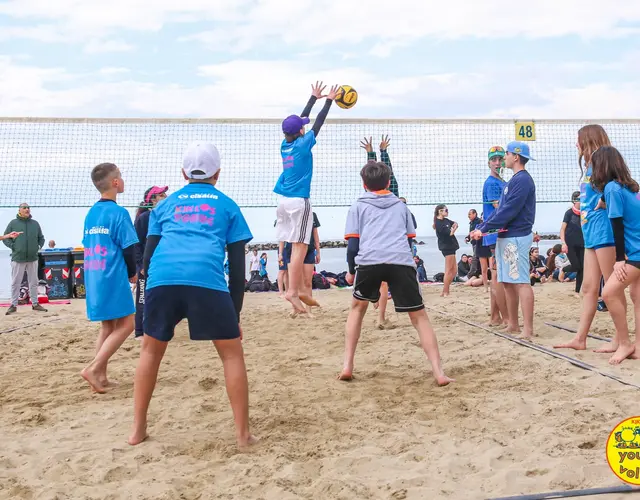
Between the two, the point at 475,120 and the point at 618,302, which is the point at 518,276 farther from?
the point at 475,120

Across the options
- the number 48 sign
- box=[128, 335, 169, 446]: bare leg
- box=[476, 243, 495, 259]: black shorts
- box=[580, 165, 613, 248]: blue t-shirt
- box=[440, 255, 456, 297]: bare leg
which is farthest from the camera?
box=[440, 255, 456, 297]: bare leg

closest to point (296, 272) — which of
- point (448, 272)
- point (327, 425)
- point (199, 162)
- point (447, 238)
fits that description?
point (327, 425)

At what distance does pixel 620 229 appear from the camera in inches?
184

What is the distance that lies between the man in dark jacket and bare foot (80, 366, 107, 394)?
667cm

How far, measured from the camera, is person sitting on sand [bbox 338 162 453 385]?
4.33 meters

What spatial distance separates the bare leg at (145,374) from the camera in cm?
319

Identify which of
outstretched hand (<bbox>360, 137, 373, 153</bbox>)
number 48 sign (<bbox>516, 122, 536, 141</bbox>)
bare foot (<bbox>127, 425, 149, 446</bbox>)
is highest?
number 48 sign (<bbox>516, 122, 536, 141</bbox>)

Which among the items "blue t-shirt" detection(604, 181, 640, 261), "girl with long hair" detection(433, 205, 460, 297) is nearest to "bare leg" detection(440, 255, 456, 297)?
"girl with long hair" detection(433, 205, 460, 297)

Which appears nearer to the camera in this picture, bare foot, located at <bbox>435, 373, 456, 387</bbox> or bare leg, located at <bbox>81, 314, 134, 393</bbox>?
bare foot, located at <bbox>435, 373, 456, 387</bbox>

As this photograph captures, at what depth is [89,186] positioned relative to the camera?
10.1 metres

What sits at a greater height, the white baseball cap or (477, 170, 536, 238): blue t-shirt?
the white baseball cap

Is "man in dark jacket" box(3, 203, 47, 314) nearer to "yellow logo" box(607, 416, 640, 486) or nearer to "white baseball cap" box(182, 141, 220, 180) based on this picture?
"white baseball cap" box(182, 141, 220, 180)

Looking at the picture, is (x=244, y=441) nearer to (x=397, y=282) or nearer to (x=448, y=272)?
(x=397, y=282)

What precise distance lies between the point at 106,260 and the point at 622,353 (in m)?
3.99
